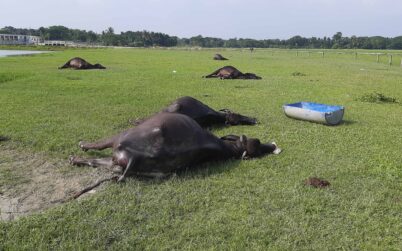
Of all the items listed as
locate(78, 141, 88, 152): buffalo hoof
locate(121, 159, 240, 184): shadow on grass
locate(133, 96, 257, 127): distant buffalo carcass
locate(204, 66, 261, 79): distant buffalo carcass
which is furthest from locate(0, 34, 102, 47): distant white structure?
locate(121, 159, 240, 184): shadow on grass

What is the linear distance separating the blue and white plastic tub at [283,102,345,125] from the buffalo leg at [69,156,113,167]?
15.8 ft

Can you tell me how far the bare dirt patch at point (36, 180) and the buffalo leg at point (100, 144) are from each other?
0.36 m

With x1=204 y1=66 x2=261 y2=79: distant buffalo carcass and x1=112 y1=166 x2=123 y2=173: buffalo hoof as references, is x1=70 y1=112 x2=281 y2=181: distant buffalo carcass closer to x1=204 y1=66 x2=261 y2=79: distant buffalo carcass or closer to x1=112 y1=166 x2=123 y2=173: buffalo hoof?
x1=112 y1=166 x2=123 y2=173: buffalo hoof

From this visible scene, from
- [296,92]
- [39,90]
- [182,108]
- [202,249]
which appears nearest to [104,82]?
[39,90]

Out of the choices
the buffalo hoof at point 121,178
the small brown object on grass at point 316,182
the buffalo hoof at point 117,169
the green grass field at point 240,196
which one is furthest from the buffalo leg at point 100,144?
the small brown object on grass at point 316,182

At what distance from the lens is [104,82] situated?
16375 millimetres

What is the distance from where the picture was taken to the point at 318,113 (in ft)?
29.6

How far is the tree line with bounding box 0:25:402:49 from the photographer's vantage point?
119m

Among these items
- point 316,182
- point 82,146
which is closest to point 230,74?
point 82,146

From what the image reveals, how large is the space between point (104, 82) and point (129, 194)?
38.9 ft

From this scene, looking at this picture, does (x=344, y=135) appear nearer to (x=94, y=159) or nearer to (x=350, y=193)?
(x=350, y=193)

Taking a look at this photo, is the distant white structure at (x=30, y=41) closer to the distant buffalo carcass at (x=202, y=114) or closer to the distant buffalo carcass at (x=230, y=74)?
the distant buffalo carcass at (x=230, y=74)

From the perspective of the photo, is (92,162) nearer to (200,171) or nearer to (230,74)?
(200,171)

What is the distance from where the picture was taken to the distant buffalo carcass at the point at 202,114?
26.4ft
